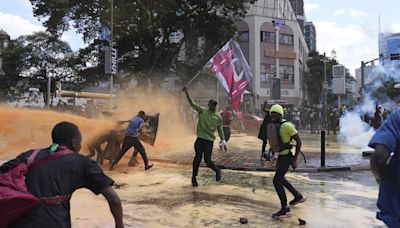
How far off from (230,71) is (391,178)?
15.3 m

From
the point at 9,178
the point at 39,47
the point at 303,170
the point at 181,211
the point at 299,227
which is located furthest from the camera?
the point at 39,47

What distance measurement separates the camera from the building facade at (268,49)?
4869cm

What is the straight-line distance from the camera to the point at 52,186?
103 inches

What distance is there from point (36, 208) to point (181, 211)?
4118 mm

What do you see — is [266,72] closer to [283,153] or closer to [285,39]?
[285,39]

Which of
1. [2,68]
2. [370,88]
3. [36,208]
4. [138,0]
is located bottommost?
[36,208]

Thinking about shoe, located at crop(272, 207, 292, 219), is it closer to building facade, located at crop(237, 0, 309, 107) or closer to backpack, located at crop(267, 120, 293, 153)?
backpack, located at crop(267, 120, 293, 153)

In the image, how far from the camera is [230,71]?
17.9 metres

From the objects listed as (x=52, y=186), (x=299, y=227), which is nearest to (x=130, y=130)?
(x=299, y=227)

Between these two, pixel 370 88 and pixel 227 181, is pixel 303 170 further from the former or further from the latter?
pixel 370 88

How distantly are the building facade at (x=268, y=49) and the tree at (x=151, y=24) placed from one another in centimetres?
1386

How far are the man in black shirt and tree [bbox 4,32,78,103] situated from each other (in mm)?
43269

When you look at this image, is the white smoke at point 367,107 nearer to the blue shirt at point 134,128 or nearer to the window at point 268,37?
the blue shirt at point 134,128

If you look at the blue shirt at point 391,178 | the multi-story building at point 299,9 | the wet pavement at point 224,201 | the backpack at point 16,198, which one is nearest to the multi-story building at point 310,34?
the multi-story building at point 299,9
